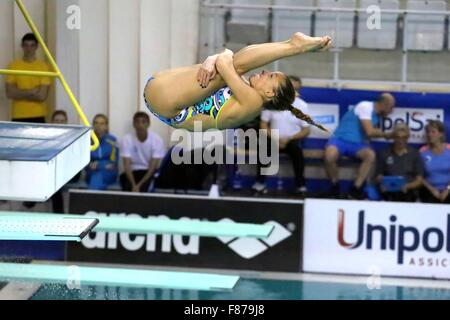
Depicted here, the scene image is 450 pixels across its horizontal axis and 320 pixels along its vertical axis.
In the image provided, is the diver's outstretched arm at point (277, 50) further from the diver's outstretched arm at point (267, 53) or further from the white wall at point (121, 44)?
the white wall at point (121, 44)

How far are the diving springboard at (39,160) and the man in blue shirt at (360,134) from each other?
2503 millimetres

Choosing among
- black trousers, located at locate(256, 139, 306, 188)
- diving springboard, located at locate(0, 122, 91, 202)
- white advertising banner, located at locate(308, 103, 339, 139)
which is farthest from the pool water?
diving springboard, located at locate(0, 122, 91, 202)

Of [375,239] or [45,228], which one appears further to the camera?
[375,239]

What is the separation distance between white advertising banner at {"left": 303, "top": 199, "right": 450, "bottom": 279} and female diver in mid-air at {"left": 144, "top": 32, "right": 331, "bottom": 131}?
427 centimetres

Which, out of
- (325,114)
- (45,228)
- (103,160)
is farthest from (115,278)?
(325,114)

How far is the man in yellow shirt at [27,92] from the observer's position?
8664 millimetres

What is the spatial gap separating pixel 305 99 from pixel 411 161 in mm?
Answer: 950

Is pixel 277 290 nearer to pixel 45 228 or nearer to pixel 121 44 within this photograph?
pixel 121 44

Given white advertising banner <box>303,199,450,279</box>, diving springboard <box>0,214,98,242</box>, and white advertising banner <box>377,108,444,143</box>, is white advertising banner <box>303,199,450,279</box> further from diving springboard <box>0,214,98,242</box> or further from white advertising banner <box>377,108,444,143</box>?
diving springboard <box>0,214,98,242</box>

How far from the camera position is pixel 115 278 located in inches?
290

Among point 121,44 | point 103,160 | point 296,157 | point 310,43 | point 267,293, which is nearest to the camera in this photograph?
point 310,43

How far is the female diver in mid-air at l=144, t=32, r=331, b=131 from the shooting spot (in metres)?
4.83

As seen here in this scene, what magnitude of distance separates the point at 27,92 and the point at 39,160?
11.1 ft

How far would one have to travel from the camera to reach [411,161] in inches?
348
